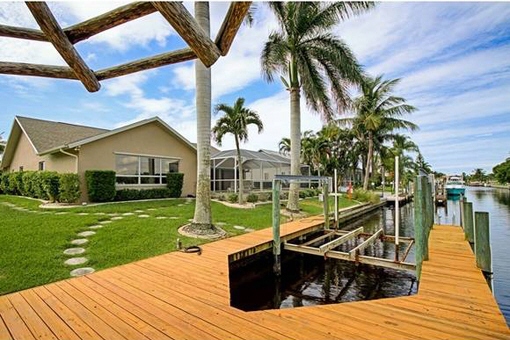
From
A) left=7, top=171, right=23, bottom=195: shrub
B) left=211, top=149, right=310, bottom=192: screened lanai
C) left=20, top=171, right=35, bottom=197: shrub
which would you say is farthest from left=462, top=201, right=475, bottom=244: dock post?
left=7, top=171, right=23, bottom=195: shrub

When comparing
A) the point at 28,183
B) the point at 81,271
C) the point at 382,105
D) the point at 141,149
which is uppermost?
the point at 382,105

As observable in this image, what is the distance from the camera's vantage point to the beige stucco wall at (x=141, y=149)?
41.4 feet

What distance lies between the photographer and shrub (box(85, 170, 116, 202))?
1215 centimetres

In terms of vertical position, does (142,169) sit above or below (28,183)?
above

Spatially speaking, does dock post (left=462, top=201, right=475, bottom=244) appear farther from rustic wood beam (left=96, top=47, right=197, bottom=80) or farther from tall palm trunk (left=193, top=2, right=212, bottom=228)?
rustic wood beam (left=96, top=47, right=197, bottom=80)

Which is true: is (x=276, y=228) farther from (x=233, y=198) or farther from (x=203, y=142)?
(x=233, y=198)

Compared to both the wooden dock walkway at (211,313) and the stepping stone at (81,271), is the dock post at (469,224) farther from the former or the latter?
the stepping stone at (81,271)

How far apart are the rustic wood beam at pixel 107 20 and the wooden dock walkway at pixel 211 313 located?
266 centimetres

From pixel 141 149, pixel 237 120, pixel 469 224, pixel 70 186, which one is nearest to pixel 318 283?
pixel 469 224

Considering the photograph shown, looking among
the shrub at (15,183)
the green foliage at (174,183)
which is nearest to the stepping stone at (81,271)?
the green foliage at (174,183)

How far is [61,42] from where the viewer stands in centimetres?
185

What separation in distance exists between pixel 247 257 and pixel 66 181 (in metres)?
9.73

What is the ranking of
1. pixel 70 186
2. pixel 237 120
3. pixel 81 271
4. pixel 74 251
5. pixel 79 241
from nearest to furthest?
pixel 81 271 → pixel 74 251 → pixel 79 241 → pixel 70 186 → pixel 237 120

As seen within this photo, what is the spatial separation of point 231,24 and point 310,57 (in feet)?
34.1
